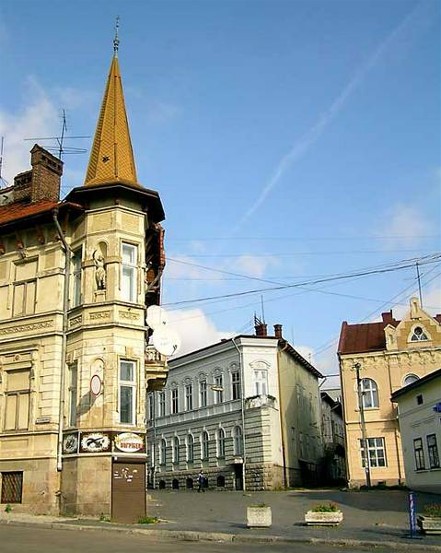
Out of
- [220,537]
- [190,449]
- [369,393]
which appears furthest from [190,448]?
[220,537]

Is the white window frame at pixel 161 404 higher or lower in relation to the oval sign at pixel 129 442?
higher

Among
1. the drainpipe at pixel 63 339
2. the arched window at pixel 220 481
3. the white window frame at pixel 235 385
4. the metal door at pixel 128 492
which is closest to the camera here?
the metal door at pixel 128 492

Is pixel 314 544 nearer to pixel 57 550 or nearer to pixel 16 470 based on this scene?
pixel 57 550

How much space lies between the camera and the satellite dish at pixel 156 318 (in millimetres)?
25391

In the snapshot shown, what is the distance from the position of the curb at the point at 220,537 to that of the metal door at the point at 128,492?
2.25 meters

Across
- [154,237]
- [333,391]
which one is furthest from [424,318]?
[333,391]

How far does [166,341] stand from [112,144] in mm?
8927

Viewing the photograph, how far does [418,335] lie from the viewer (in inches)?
→ 1924

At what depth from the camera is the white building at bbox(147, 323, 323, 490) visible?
49125mm

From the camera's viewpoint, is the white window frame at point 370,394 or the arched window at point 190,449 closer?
the white window frame at point 370,394

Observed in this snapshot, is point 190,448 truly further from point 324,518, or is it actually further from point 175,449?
point 324,518

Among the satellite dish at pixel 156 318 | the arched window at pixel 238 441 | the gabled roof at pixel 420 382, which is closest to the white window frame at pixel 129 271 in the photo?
the satellite dish at pixel 156 318

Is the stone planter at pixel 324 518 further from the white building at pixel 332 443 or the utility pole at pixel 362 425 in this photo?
the white building at pixel 332 443

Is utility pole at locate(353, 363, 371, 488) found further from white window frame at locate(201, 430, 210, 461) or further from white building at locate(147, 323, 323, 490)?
white window frame at locate(201, 430, 210, 461)
